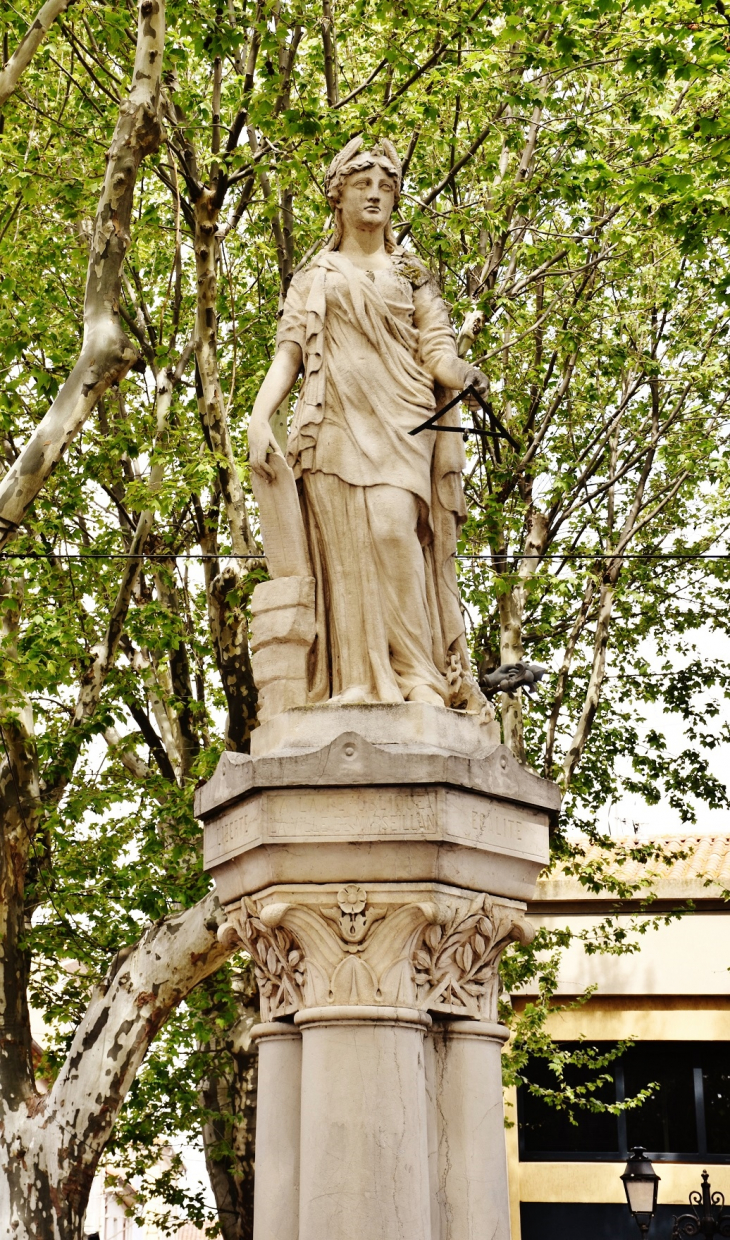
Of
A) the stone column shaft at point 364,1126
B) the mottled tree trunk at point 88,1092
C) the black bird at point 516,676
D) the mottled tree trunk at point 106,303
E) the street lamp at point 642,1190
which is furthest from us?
the street lamp at point 642,1190

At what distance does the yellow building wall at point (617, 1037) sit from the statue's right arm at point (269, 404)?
16.4 meters

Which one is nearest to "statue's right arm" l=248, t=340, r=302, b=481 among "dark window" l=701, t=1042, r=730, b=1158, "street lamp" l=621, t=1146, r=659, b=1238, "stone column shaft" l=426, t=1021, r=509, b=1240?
"stone column shaft" l=426, t=1021, r=509, b=1240

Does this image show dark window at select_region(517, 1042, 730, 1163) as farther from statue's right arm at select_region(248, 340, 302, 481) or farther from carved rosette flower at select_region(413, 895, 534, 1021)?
statue's right arm at select_region(248, 340, 302, 481)

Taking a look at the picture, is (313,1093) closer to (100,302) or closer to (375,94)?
(100,302)

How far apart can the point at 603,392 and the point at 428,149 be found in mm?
3299

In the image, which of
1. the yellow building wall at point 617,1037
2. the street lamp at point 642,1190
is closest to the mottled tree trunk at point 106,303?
the street lamp at point 642,1190

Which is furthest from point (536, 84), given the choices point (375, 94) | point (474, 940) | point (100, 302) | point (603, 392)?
point (474, 940)

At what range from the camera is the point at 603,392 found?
16.8 m

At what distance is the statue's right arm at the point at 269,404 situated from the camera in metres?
6.42

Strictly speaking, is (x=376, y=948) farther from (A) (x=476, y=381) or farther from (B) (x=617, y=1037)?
(B) (x=617, y=1037)

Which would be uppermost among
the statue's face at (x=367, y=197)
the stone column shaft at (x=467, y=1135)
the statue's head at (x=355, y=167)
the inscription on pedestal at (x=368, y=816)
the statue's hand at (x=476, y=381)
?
the statue's head at (x=355, y=167)

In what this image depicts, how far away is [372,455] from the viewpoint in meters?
6.45

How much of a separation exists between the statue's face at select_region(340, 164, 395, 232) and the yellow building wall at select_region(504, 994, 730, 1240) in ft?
54.0

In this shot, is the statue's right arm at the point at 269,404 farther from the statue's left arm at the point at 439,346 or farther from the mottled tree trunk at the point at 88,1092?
the mottled tree trunk at the point at 88,1092
